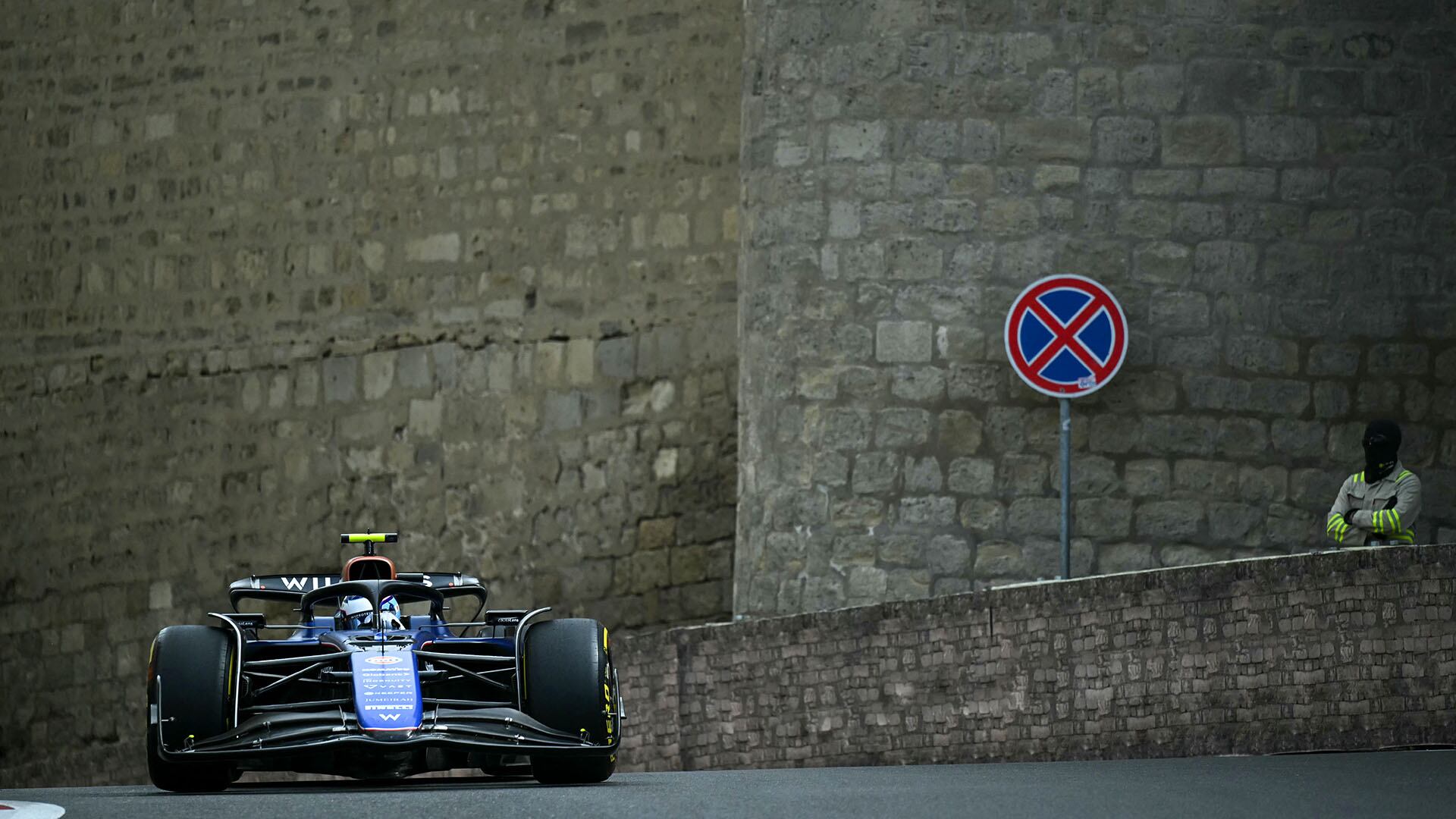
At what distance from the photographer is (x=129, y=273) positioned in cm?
1997

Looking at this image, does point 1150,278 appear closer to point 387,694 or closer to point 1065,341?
point 1065,341

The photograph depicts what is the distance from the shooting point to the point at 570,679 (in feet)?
29.4

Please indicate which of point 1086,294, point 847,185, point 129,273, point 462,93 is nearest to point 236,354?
point 129,273

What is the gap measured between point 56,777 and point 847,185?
8739 mm

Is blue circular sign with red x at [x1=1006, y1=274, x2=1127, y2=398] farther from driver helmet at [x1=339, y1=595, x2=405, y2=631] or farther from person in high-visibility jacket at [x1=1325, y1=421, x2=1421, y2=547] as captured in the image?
driver helmet at [x1=339, y1=595, x2=405, y2=631]

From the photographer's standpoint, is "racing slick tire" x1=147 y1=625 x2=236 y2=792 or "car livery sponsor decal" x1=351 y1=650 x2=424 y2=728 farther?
"racing slick tire" x1=147 y1=625 x2=236 y2=792

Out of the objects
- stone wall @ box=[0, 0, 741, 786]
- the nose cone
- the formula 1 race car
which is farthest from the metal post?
the nose cone

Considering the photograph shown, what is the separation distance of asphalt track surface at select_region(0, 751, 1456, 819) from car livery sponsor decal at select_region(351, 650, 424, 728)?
9.0 inches

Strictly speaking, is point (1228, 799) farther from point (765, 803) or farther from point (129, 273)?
point (129, 273)

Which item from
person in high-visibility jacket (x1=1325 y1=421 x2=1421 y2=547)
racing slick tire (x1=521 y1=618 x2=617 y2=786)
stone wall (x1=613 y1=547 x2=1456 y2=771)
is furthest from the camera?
person in high-visibility jacket (x1=1325 y1=421 x2=1421 y2=547)

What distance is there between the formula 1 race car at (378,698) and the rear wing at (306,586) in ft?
0.65

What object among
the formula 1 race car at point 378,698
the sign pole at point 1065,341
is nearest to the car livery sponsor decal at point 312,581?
the formula 1 race car at point 378,698

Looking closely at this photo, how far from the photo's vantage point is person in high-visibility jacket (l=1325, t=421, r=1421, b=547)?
1167 cm

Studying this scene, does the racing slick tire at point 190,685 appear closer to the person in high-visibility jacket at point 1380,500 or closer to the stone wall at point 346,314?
the person in high-visibility jacket at point 1380,500
